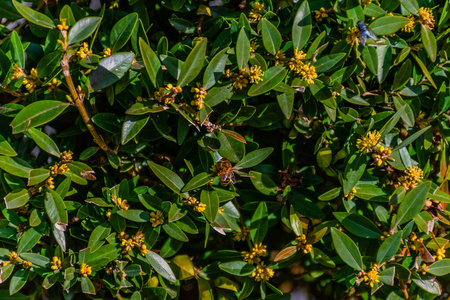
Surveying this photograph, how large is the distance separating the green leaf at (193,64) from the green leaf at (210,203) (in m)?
0.28

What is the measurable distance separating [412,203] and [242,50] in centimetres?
58

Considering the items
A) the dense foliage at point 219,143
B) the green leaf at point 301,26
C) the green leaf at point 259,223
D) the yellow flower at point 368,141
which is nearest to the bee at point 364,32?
the dense foliage at point 219,143

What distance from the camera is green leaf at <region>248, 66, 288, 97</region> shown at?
97 cm

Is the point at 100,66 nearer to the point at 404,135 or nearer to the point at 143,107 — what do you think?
the point at 143,107

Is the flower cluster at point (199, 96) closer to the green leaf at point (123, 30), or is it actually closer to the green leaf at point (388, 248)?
the green leaf at point (123, 30)

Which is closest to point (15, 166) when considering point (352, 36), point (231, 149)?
point (231, 149)

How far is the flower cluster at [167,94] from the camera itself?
947 millimetres

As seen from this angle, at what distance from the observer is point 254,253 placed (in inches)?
45.8

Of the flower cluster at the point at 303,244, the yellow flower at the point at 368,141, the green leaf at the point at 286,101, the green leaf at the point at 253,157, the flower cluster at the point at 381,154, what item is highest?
the green leaf at the point at 286,101

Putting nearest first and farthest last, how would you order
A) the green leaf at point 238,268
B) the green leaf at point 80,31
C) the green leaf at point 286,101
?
the green leaf at point 80,31 < the green leaf at point 286,101 < the green leaf at point 238,268

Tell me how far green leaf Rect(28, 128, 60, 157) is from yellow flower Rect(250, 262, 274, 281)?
611 mm

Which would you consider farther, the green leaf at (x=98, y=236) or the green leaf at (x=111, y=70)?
the green leaf at (x=98, y=236)

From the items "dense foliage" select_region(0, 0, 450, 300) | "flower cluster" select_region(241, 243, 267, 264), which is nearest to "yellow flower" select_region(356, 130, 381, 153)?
"dense foliage" select_region(0, 0, 450, 300)

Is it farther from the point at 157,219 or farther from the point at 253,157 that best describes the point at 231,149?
the point at 157,219
